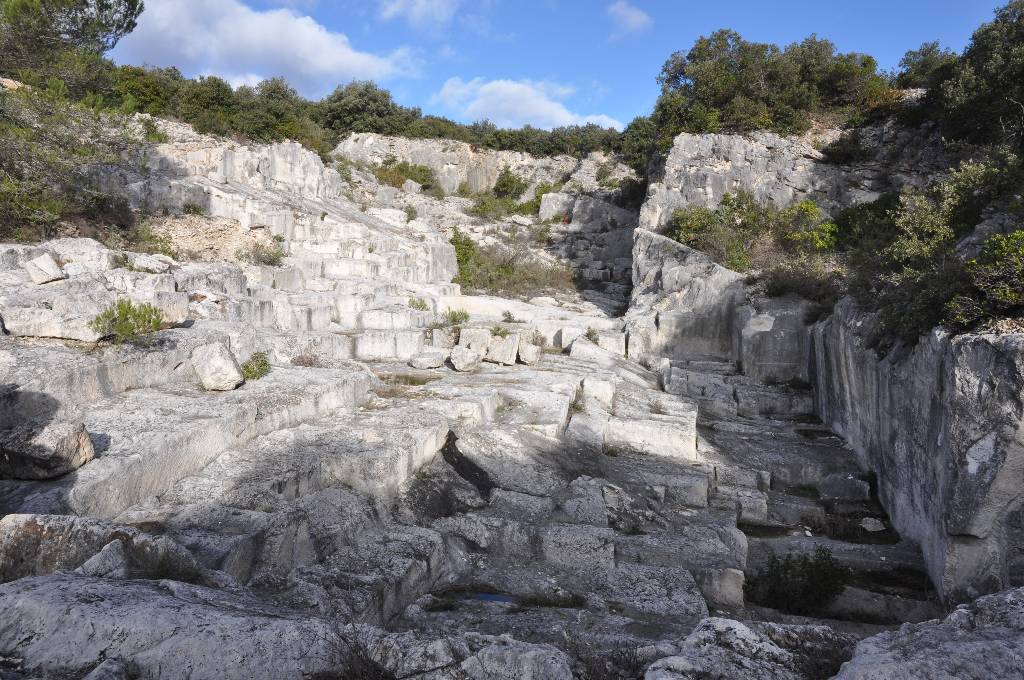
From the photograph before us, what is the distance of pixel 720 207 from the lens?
2025cm

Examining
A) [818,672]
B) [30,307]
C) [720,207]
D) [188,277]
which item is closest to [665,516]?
[818,672]

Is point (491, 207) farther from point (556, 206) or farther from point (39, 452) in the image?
point (39, 452)

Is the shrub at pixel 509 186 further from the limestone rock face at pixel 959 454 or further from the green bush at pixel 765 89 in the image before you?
the limestone rock face at pixel 959 454

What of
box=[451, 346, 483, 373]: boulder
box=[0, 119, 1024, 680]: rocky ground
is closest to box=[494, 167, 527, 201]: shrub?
box=[0, 119, 1024, 680]: rocky ground

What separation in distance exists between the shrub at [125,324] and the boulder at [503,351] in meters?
5.98

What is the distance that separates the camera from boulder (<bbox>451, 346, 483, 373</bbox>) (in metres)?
10.7

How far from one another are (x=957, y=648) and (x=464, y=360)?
869 centimetres

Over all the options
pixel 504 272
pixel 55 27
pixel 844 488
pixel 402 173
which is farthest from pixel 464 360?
pixel 402 173

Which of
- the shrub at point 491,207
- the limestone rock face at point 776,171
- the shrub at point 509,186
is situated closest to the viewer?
the limestone rock face at point 776,171

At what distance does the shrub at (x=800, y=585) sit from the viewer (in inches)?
218

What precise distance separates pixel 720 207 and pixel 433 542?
18.1 m

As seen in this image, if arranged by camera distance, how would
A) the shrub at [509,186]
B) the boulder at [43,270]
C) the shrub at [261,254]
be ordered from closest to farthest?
the boulder at [43,270], the shrub at [261,254], the shrub at [509,186]

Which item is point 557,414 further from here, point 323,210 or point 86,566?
Result: point 323,210

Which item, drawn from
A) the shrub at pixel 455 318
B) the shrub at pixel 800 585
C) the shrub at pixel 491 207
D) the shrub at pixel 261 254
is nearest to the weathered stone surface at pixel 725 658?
the shrub at pixel 800 585
